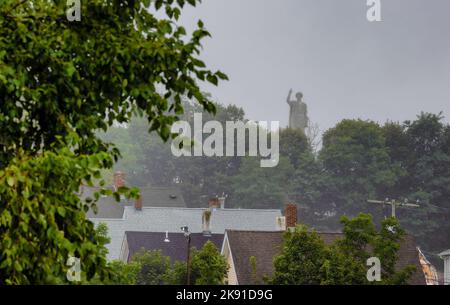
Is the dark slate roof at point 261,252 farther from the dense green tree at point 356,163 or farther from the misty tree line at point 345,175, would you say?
the dense green tree at point 356,163

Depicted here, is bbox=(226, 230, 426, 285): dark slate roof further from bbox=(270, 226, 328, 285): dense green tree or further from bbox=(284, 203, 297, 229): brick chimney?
bbox=(270, 226, 328, 285): dense green tree

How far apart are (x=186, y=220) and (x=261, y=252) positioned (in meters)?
30.8

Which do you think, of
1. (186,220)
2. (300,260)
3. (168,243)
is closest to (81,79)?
(300,260)

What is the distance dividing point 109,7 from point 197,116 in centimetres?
14405

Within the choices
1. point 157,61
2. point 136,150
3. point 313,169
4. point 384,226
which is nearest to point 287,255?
point 384,226

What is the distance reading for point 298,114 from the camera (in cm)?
18575

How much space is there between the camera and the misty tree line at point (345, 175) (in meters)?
130

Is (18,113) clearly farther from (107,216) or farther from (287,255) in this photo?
(107,216)

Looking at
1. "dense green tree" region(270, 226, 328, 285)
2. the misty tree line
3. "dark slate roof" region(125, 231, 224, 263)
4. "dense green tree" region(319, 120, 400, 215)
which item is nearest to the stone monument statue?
the misty tree line

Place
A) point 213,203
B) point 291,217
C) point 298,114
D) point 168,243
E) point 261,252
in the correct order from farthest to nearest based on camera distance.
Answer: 1. point 298,114
2. point 213,203
3. point 168,243
4. point 291,217
5. point 261,252

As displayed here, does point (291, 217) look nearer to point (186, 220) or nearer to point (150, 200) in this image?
point (186, 220)

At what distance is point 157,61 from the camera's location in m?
15.7

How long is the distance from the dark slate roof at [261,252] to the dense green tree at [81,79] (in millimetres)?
44847

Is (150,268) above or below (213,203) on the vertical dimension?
below
